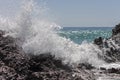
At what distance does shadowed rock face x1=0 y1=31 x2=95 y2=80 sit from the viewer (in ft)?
65.8

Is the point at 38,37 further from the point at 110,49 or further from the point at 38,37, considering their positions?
the point at 110,49

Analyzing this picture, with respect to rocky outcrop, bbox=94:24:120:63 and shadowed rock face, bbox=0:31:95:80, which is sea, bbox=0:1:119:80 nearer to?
shadowed rock face, bbox=0:31:95:80

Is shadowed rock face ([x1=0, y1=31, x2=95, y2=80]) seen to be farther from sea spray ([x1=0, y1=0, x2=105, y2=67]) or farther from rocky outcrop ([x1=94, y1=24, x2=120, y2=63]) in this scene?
rocky outcrop ([x1=94, y1=24, x2=120, y2=63])

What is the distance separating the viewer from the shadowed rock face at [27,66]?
20062 millimetres

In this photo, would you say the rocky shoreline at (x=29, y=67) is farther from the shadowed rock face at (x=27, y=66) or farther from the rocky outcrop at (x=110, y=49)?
the rocky outcrop at (x=110, y=49)

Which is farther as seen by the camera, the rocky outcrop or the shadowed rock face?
the rocky outcrop

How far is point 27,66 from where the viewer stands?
20734 mm

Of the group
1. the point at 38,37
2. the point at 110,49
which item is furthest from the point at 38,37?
the point at 110,49

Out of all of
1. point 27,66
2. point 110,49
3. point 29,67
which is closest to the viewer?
point 27,66

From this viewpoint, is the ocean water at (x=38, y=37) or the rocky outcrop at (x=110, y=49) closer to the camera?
the ocean water at (x=38, y=37)

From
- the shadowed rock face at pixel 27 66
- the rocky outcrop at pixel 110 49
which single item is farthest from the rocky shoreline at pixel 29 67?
the rocky outcrop at pixel 110 49

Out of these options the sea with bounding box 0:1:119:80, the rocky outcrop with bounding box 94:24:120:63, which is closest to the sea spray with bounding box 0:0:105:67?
the sea with bounding box 0:1:119:80

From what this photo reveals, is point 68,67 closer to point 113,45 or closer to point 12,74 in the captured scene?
point 12,74

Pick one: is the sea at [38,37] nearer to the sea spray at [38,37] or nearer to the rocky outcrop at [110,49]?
the sea spray at [38,37]
